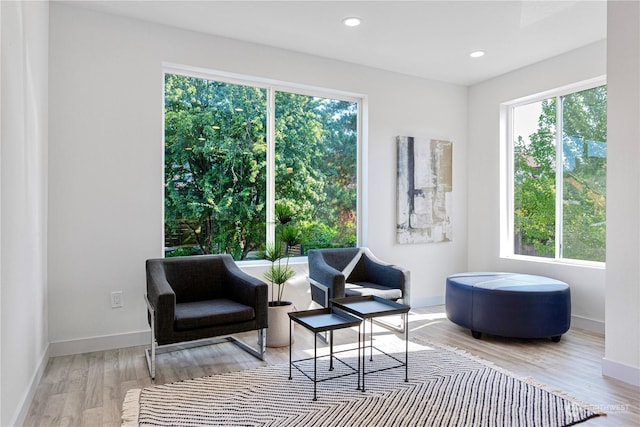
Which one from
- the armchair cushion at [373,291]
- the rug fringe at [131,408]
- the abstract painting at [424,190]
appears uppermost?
the abstract painting at [424,190]

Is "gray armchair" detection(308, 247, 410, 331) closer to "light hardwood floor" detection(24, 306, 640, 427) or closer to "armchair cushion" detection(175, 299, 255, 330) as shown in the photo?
"light hardwood floor" detection(24, 306, 640, 427)

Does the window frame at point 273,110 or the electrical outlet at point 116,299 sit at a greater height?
the window frame at point 273,110

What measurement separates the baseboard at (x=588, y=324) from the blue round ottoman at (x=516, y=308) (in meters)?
0.56

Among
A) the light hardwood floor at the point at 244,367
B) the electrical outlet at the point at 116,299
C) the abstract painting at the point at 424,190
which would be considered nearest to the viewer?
the light hardwood floor at the point at 244,367

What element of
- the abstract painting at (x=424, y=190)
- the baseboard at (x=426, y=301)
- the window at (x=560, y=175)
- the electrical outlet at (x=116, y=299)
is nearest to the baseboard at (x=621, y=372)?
the window at (x=560, y=175)

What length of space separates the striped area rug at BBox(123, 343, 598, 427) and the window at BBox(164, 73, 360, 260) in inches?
52.8

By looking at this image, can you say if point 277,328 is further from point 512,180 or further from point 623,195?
point 512,180

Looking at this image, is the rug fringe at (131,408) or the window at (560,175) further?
the window at (560,175)

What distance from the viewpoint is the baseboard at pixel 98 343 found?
3.24 meters

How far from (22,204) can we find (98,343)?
154cm

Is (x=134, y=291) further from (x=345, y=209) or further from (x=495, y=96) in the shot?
(x=495, y=96)

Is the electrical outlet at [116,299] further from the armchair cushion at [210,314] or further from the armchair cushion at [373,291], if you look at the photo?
the armchair cushion at [373,291]

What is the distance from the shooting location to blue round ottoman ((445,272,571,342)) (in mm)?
3480

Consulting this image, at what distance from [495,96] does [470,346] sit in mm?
2992
